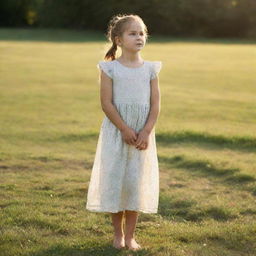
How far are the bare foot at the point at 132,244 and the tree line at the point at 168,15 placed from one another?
5340cm

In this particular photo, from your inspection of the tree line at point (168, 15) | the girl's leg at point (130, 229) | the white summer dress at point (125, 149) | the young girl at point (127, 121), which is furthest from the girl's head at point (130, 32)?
the tree line at point (168, 15)

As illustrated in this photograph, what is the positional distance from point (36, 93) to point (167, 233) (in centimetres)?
1198

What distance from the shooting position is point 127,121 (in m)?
5.15

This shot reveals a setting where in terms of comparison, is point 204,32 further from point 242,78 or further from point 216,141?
point 216,141

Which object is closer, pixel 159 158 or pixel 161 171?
pixel 161 171

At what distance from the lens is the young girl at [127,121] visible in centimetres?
510

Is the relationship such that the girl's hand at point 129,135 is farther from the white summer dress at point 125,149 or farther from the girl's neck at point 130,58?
the girl's neck at point 130,58

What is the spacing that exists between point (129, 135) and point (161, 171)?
3557 mm

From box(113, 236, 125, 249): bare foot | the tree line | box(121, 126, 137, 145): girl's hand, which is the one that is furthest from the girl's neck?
the tree line

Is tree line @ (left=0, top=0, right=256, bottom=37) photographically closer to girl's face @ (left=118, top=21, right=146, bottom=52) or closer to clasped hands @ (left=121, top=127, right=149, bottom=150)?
girl's face @ (left=118, top=21, right=146, bottom=52)

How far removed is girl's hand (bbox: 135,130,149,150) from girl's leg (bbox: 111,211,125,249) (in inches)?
24.1

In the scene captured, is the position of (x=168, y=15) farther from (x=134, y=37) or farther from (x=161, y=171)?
(x=134, y=37)

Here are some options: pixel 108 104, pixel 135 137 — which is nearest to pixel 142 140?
pixel 135 137

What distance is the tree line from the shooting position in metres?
58.4
